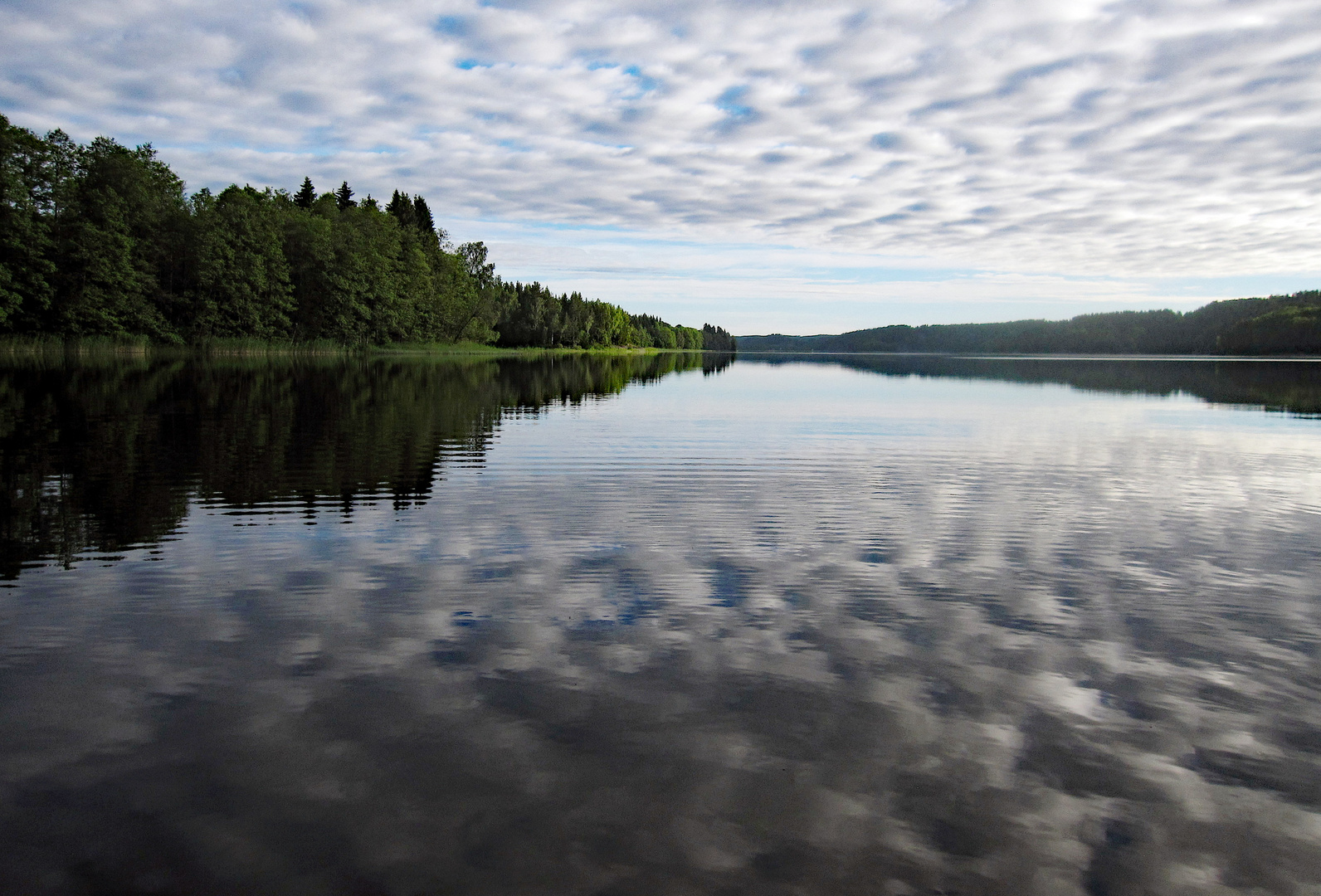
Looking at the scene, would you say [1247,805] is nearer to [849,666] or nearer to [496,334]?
[849,666]

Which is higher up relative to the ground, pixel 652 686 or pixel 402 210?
pixel 402 210

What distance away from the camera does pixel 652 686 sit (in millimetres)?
6965

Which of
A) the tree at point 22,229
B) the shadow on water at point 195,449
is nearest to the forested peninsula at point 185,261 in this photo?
the tree at point 22,229

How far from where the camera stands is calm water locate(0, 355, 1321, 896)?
15.7 ft

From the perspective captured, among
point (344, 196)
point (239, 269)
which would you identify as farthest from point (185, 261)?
point (344, 196)

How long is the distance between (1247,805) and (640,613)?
534 centimetres

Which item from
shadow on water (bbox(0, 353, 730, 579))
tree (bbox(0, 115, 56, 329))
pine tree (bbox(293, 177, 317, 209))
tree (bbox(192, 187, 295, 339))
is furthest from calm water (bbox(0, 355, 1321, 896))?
pine tree (bbox(293, 177, 317, 209))

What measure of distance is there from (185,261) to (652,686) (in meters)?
101

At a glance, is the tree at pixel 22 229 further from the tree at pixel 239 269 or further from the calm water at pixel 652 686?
the calm water at pixel 652 686

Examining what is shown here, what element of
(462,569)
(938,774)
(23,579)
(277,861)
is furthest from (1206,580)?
(23,579)

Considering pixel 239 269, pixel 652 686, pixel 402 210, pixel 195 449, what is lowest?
pixel 652 686

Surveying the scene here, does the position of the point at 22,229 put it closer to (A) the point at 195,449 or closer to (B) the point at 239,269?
(B) the point at 239,269

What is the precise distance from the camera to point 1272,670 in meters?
7.49

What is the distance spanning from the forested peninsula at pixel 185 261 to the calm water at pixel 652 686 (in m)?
70.0
